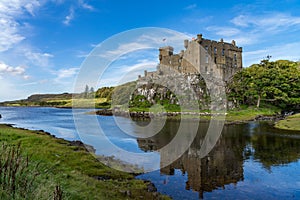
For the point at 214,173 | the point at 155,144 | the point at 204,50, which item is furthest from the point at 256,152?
the point at 204,50

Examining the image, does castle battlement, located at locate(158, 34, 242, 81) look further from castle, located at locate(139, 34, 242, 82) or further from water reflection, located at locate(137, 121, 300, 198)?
water reflection, located at locate(137, 121, 300, 198)

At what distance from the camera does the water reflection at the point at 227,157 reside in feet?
57.5

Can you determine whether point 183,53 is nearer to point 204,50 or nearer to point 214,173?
point 204,50

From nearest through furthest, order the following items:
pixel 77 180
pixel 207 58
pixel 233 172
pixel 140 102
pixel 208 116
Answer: pixel 77 180
pixel 233 172
pixel 208 116
pixel 207 58
pixel 140 102

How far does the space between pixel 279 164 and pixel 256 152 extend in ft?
14.8

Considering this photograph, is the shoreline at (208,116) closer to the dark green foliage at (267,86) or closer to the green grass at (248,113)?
the green grass at (248,113)

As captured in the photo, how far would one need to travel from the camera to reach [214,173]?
19.0 m

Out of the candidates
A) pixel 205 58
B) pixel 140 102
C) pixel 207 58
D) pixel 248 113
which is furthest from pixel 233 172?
pixel 140 102

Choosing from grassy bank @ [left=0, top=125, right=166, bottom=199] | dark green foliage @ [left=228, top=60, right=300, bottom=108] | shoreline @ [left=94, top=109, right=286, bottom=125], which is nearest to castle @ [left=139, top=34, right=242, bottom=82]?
dark green foliage @ [left=228, top=60, right=300, bottom=108]

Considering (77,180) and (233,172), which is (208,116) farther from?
(77,180)

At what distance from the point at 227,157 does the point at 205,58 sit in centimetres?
6153

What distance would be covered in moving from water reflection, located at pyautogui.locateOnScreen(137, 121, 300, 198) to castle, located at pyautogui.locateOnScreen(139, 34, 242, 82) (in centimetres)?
4871

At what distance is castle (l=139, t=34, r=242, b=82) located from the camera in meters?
80.7

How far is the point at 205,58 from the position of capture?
81625 millimetres
